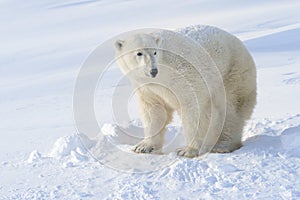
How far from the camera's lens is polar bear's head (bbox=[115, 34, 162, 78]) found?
357cm

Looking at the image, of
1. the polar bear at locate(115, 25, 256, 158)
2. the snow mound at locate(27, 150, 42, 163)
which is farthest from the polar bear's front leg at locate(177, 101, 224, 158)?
the snow mound at locate(27, 150, 42, 163)

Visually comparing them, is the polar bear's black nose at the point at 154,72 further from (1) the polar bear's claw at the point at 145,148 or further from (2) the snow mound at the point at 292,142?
(2) the snow mound at the point at 292,142

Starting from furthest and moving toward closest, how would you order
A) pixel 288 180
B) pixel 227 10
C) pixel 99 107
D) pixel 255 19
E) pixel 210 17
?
pixel 227 10, pixel 210 17, pixel 255 19, pixel 99 107, pixel 288 180

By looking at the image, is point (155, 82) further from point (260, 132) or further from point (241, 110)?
point (260, 132)

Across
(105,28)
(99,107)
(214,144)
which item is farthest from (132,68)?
(105,28)

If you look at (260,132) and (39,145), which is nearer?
(260,132)

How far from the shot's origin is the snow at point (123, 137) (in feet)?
10.8

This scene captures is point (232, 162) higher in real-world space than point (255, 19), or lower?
higher

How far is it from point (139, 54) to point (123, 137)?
127 cm

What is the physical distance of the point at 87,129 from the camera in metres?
5.38

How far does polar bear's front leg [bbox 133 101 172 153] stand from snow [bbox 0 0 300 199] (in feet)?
0.45

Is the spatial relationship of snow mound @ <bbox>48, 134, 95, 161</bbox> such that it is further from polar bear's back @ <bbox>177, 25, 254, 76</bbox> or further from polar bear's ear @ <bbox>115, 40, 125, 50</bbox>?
polar bear's back @ <bbox>177, 25, 254, 76</bbox>

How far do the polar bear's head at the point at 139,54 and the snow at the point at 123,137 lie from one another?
0.65 m

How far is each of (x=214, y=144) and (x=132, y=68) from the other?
0.89 m
